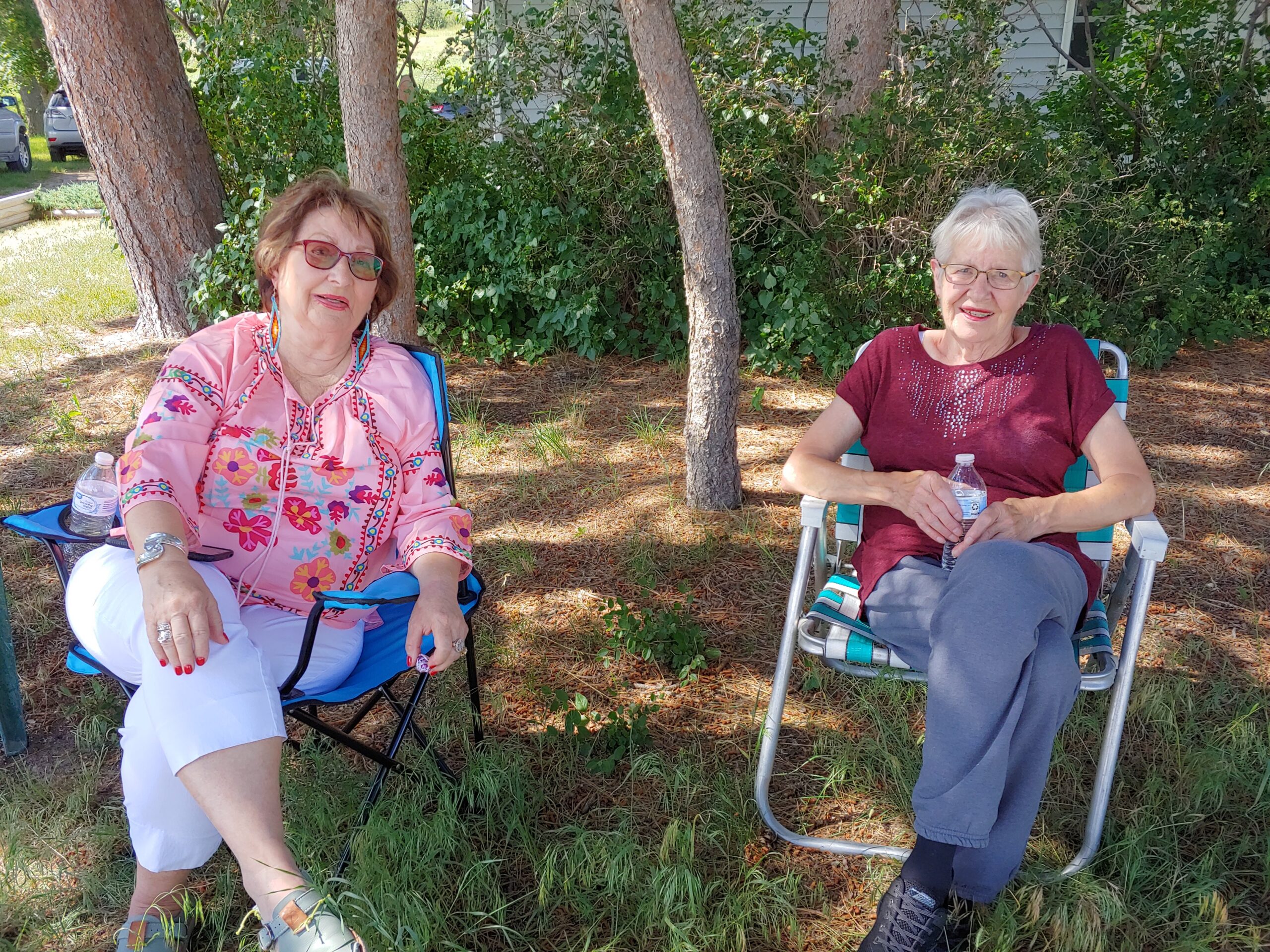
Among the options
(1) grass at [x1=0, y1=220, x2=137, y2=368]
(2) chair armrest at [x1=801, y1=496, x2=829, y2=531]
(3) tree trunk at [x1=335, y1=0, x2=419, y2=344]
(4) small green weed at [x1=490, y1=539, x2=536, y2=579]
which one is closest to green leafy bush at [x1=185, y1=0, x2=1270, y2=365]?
(3) tree trunk at [x1=335, y1=0, x2=419, y2=344]

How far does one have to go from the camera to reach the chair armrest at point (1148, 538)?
2074mm

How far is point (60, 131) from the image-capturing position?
61.2 feet

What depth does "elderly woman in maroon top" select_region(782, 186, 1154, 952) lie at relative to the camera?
1.93 m

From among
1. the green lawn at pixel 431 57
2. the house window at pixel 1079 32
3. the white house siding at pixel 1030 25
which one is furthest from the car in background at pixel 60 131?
the house window at pixel 1079 32

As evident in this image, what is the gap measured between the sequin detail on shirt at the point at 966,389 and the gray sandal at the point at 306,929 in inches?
67.1

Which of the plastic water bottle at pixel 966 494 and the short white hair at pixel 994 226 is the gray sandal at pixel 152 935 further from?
the short white hair at pixel 994 226

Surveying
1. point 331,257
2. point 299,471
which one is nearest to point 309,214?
point 331,257

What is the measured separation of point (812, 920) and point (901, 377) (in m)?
1.30

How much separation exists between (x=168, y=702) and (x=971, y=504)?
5.65 ft

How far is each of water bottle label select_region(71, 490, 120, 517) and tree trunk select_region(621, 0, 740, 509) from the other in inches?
78.9

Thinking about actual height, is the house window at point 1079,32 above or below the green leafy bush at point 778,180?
above

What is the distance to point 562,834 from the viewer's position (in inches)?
91.8

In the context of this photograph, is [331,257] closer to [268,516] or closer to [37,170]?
[268,516]

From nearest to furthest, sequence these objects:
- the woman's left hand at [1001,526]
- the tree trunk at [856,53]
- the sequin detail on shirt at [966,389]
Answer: the woman's left hand at [1001,526]
the sequin detail on shirt at [966,389]
the tree trunk at [856,53]
